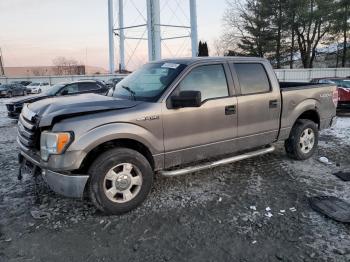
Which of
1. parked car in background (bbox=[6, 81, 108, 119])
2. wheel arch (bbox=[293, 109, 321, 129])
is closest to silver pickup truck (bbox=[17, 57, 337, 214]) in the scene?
wheel arch (bbox=[293, 109, 321, 129])

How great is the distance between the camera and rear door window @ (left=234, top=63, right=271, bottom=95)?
5.35 meters

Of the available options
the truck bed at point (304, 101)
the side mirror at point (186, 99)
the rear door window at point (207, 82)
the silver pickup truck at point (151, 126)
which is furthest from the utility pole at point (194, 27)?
the side mirror at point (186, 99)

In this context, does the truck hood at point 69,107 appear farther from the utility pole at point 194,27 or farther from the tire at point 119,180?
the utility pole at point 194,27

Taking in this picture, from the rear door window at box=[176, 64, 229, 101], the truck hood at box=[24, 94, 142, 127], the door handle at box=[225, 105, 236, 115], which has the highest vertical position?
the rear door window at box=[176, 64, 229, 101]

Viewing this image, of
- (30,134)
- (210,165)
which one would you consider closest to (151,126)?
(210,165)

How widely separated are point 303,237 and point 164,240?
147cm

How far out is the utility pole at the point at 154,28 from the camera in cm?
3353

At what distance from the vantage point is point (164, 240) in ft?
12.1

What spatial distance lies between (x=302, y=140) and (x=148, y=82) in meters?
3.15

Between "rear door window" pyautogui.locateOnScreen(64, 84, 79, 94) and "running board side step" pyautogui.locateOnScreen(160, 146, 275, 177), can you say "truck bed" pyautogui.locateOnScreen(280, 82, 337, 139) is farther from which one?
"rear door window" pyautogui.locateOnScreen(64, 84, 79, 94)

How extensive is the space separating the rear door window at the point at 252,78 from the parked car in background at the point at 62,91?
835 cm

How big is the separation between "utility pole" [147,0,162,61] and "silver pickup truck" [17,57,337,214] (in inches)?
1130

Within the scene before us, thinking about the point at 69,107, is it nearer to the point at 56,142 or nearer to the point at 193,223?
the point at 56,142

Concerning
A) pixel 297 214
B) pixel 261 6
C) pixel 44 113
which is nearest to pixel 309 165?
pixel 297 214
